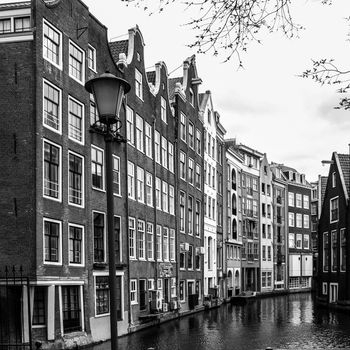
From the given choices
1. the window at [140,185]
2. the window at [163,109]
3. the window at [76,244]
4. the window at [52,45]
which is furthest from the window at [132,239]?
the window at [52,45]

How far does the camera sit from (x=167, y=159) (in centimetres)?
4144

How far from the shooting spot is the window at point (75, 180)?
84.1 feet

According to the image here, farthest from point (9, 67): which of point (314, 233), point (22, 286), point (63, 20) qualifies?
point (314, 233)

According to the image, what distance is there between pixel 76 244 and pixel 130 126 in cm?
957

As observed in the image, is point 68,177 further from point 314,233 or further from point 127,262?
point 314,233

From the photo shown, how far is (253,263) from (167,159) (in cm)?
3802


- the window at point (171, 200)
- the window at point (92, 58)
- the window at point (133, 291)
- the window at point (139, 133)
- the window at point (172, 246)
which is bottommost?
the window at point (133, 291)

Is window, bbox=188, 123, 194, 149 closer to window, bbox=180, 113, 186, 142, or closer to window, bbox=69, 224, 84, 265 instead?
window, bbox=180, 113, 186, 142

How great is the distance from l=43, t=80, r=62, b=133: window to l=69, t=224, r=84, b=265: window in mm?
4225

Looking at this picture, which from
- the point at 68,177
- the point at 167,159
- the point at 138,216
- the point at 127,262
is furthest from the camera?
the point at 167,159

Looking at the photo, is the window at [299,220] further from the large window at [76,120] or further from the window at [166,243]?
the large window at [76,120]

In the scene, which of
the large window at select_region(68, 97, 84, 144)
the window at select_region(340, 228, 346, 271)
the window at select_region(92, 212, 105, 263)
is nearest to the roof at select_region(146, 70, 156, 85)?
the large window at select_region(68, 97, 84, 144)

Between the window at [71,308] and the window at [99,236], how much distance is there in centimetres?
270

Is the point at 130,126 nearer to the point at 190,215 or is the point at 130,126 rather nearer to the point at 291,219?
the point at 190,215
